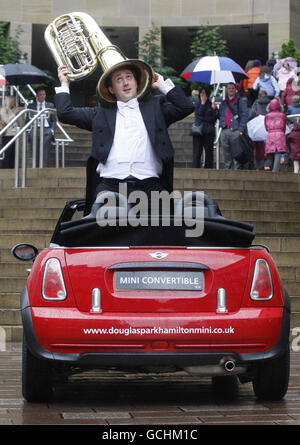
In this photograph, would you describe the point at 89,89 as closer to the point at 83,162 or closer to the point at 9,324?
the point at 83,162

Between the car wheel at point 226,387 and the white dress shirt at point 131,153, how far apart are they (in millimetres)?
1532

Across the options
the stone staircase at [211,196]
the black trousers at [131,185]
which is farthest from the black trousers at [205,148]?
the black trousers at [131,185]

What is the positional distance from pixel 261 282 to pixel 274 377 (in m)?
0.62

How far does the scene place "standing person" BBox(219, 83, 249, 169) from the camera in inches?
766

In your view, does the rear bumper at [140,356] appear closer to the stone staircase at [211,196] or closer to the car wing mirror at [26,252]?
the car wing mirror at [26,252]

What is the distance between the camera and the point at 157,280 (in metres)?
6.67

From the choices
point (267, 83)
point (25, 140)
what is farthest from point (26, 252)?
point (267, 83)

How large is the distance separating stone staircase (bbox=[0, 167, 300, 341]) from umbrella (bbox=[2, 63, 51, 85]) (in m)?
5.36

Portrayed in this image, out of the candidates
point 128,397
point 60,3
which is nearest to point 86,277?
point 128,397

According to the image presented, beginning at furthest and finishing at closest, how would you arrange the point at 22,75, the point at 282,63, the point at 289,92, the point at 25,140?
1. the point at 282,63
2. the point at 22,75
3. the point at 289,92
4. the point at 25,140

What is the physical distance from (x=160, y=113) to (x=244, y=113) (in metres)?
11.5

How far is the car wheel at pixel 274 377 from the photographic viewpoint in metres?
6.89

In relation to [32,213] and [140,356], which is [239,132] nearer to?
[32,213]

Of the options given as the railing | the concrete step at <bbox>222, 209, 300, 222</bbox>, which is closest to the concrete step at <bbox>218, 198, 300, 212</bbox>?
the concrete step at <bbox>222, 209, 300, 222</bbox>
